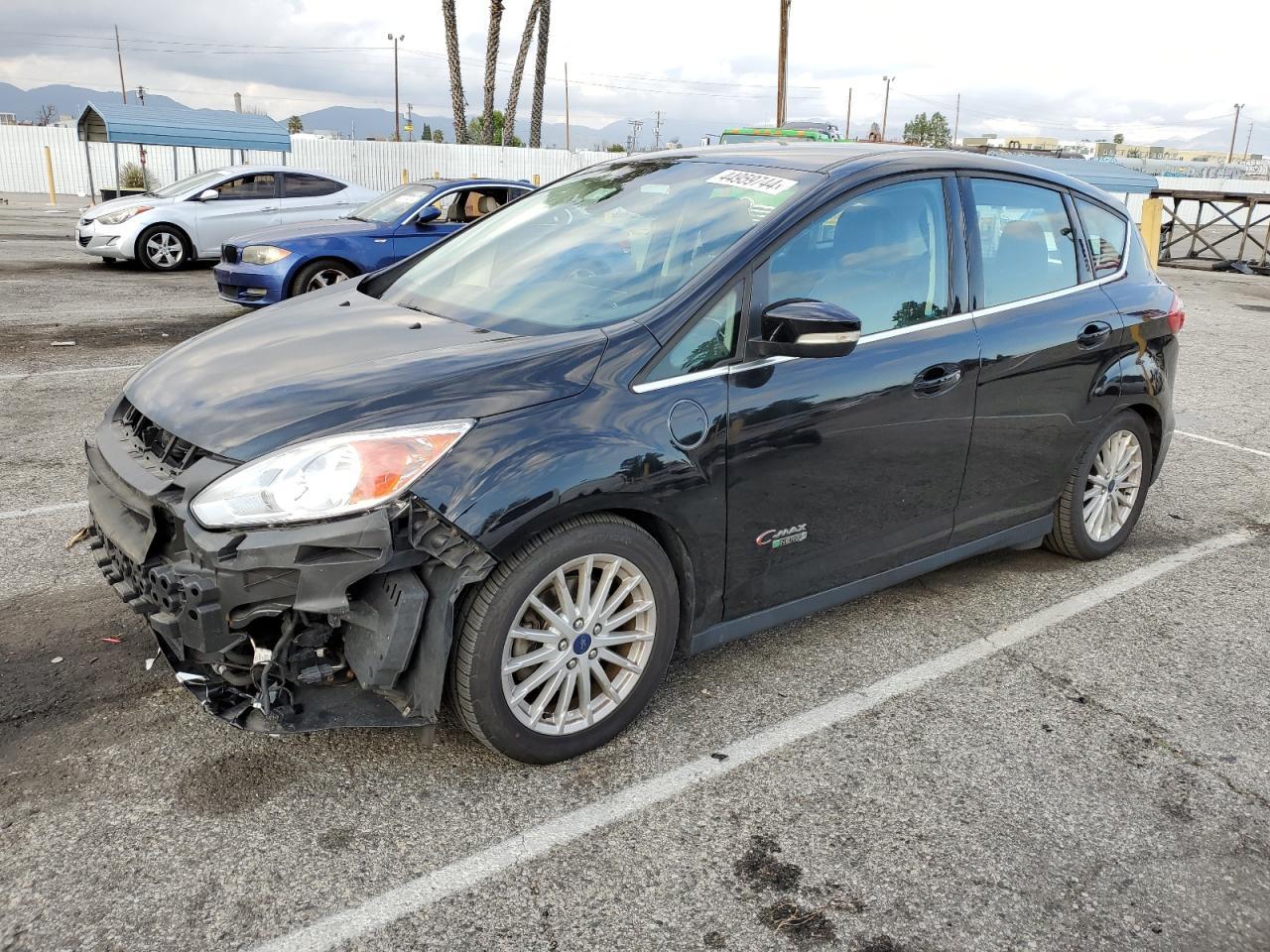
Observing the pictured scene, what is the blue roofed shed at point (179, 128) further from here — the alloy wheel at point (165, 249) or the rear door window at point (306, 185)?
the rear door window at point (306, 185)

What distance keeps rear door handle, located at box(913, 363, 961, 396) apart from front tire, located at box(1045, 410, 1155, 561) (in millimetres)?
1076

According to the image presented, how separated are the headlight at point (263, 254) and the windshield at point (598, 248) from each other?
21.6ft

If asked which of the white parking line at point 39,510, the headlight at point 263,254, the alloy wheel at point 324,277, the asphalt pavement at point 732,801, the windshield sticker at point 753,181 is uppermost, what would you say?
the windshield sticker at point 753,181

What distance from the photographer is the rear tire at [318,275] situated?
10164mm

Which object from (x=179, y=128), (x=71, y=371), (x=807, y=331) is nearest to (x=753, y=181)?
(x=807, y=331)

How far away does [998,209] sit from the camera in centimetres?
397

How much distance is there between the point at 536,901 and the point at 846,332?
5.86 ft

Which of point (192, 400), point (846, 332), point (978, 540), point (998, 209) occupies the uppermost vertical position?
point (998, 209)

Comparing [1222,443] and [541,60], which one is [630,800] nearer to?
[1222,443]

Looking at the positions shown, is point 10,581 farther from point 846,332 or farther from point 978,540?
point 978,540

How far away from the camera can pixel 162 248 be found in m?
14.6

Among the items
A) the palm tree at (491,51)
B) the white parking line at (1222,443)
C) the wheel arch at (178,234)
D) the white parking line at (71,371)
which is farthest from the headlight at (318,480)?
the palm tree at (491,51)

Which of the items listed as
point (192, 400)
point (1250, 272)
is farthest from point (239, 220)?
point (1250, 272)

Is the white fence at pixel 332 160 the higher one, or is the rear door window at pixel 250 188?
the white fence at pixel 332 160
